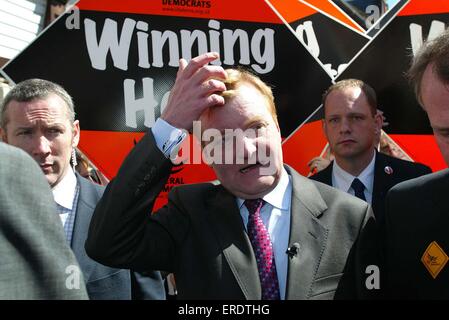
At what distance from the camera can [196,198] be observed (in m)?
1.63

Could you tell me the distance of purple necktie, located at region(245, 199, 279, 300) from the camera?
1444 mm

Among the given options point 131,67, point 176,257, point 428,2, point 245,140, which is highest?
point 428,2

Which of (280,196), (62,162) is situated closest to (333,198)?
(280,196)

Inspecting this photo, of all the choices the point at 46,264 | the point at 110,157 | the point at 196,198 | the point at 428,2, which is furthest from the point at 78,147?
the point at 428,2

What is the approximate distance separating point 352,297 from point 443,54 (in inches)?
31.9

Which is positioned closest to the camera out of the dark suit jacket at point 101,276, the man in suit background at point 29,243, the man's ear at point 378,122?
the man in suit background at point 29,243

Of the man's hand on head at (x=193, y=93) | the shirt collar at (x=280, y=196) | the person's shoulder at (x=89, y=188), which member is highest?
the man's hand on head at (x=193, y=93)

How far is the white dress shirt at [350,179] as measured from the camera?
2848 mm

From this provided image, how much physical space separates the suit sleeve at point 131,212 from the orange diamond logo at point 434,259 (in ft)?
2.71

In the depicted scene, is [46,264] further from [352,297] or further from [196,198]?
[352,297]

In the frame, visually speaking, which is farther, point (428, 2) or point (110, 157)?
point (428, 2)

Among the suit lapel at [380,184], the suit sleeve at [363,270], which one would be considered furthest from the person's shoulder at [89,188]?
the suit lapel at [380,184]

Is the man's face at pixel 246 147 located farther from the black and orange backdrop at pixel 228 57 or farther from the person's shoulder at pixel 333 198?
Answer: the black and orange backdrop at pixel 228 57

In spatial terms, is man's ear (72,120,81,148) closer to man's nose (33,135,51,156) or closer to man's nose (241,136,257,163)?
man's nose (33,135,51,156)
